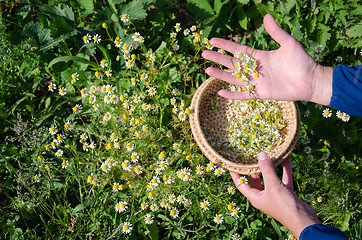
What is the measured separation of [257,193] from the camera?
1.96 m

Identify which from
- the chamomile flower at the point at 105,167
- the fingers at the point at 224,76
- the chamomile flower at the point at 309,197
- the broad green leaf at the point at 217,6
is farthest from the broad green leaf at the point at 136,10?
the chamomile flower at the point at 309,197

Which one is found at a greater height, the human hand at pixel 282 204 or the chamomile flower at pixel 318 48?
the chamomile flower at pixel 318 48

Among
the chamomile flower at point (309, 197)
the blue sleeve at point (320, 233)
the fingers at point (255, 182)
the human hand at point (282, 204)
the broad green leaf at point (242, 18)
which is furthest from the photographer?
the broad green leaf at point (242, 18)

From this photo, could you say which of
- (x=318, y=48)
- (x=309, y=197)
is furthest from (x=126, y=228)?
(x=318, y=48)

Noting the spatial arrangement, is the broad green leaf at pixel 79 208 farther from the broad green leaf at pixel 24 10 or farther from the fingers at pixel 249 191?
the broad green leaf at pixel 24 10

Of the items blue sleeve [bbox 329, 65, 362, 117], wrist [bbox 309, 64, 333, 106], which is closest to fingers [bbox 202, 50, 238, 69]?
wrist [bbox 309, 64, 333, 106]

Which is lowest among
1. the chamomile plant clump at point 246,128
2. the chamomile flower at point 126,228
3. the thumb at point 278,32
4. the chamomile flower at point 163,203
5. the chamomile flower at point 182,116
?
the chamomile flower at point 126,228

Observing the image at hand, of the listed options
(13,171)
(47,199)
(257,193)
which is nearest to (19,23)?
(13,171)

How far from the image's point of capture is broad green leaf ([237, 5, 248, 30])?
9.18 feet

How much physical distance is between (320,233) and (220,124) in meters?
1.04

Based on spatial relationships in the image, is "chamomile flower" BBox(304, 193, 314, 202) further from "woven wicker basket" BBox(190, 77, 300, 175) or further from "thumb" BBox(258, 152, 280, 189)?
"thumb" BBox(258, 152, 280, 189)

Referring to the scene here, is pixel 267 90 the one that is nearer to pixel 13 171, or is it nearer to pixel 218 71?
pixel 218 71

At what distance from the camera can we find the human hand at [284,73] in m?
2.05

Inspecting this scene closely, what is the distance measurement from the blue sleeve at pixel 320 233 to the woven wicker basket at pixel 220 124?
51 centimetres
